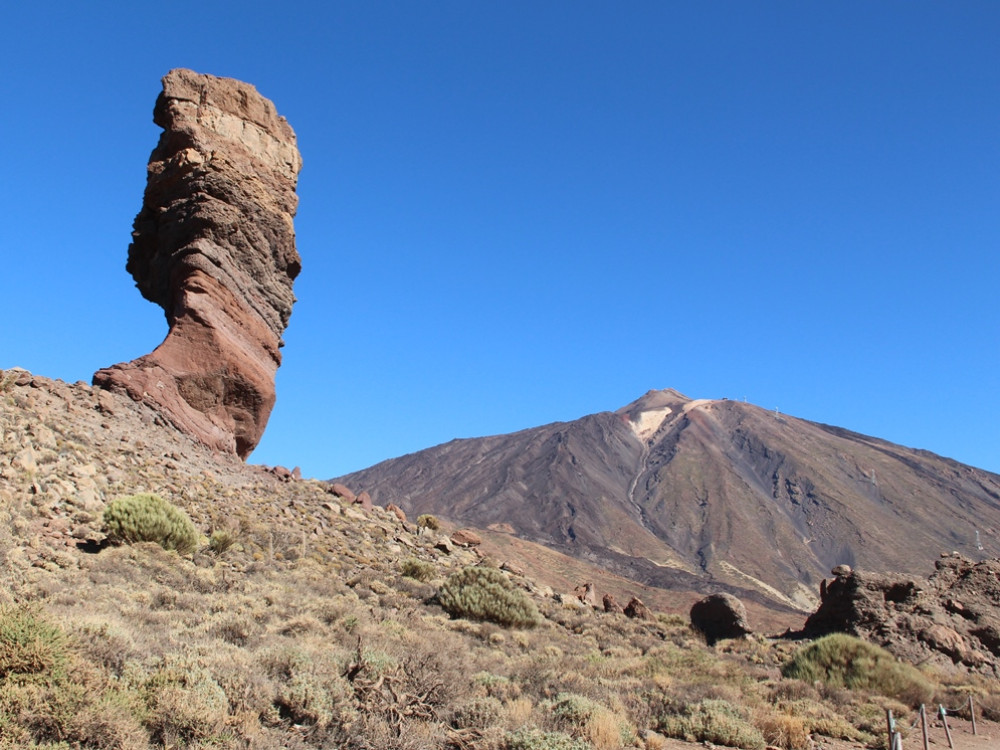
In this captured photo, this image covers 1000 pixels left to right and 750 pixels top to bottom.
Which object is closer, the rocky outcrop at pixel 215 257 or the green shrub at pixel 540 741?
the green shrub at pixel 540 741

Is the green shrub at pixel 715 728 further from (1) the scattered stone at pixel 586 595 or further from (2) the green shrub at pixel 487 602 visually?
(1) the scattered stone at pixel 586 595

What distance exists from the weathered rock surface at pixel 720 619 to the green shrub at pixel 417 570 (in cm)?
670

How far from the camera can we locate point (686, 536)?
9506cm

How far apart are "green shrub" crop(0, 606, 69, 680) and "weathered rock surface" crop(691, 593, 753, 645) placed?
14.4m

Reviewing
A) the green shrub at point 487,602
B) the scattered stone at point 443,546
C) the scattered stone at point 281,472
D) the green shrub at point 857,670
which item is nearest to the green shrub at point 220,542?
the green shrub at point 487,602

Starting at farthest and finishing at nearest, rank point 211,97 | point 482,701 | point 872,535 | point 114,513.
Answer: point 872,535 → point 211,97 → point 114,513 → point 482,701

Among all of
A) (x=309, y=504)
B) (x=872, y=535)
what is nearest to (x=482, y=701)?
(x=309, y=504)

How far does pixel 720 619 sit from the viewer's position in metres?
16.9

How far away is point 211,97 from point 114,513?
11.9 metres

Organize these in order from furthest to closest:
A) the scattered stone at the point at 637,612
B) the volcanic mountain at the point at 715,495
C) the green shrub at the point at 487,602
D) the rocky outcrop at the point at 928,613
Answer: the volcanic mountain at the point at 715,495 < the scattered stone at the point at 637,612 < the green shrub at the point at 487,602 < the rocky outcrop at the point at 928,613

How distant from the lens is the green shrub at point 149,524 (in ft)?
35.8

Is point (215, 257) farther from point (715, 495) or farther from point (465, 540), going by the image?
point (715, 495)

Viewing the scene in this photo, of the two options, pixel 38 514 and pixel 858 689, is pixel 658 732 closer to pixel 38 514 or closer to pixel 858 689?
pixel 858 689

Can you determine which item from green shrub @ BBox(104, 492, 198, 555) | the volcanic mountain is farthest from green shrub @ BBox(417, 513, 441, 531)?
the volcanic mountain
